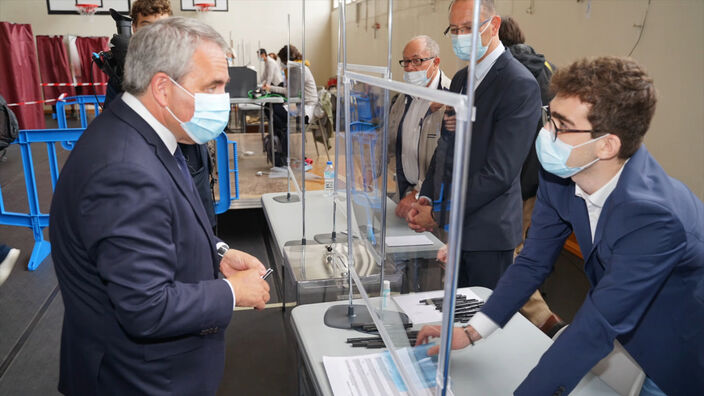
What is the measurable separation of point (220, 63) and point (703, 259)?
3.39ft

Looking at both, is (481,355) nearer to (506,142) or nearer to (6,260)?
(506,142)

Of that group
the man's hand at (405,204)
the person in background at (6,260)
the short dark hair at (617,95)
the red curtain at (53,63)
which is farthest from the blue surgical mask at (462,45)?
the red curtain at (53,63)

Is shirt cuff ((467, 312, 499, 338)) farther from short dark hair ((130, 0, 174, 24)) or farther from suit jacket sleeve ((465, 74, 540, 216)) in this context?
short dark hair ((130, 0, 174, 24))

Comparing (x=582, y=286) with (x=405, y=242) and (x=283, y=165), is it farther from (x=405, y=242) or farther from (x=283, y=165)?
(x=283, y=165)

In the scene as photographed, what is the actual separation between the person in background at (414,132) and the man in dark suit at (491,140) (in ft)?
0.34

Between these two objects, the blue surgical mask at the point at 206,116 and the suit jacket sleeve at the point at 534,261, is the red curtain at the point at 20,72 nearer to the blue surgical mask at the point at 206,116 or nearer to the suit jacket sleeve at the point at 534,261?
the blue surgical mask at the point at 206,116

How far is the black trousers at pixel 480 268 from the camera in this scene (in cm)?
Answer: 156

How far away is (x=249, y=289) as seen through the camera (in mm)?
1102

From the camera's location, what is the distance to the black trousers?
1.56m

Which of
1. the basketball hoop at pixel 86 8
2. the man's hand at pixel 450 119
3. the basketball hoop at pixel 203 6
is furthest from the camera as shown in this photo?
the basketball hoop at pixel 203 6

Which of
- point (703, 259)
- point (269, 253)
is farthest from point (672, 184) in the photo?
point (269, 253)

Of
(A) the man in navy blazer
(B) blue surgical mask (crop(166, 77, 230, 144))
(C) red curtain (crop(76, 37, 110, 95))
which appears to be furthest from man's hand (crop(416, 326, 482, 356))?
(C) red curtain (crop(76, 37, 110, 95))

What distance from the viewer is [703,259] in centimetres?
93

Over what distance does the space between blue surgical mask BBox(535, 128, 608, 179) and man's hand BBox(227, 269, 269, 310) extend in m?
0.69
